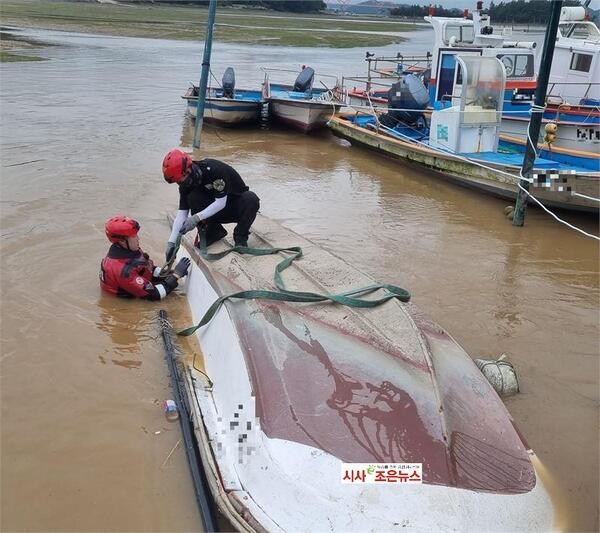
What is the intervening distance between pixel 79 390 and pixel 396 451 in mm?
2824

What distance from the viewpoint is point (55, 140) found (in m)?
14.4

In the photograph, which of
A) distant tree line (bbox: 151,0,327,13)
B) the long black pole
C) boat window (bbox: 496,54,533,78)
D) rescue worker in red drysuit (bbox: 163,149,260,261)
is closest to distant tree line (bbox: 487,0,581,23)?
boat window (bbox: 496,54,533,78)

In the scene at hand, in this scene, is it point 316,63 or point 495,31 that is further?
point 316,63

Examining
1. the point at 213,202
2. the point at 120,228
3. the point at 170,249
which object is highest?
the point at 213,202

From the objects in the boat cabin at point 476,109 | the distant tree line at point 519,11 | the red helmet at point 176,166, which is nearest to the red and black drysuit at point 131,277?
the red helmet at point 176,166

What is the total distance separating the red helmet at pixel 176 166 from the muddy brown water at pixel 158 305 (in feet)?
4.54

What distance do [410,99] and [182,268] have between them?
8.86 meters

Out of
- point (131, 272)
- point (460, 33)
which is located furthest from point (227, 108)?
point (131, 272)

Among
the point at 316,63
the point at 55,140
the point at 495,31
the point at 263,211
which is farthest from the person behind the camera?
the point at 316,63

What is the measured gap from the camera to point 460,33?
15.0 metres

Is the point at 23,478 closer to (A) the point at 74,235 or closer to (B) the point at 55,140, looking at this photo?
(A) the point at 74,235

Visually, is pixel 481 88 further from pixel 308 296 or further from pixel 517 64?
pixel 308 296

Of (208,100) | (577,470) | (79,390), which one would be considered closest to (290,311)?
(79,390)

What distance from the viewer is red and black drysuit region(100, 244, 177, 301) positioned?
6.48 meters
